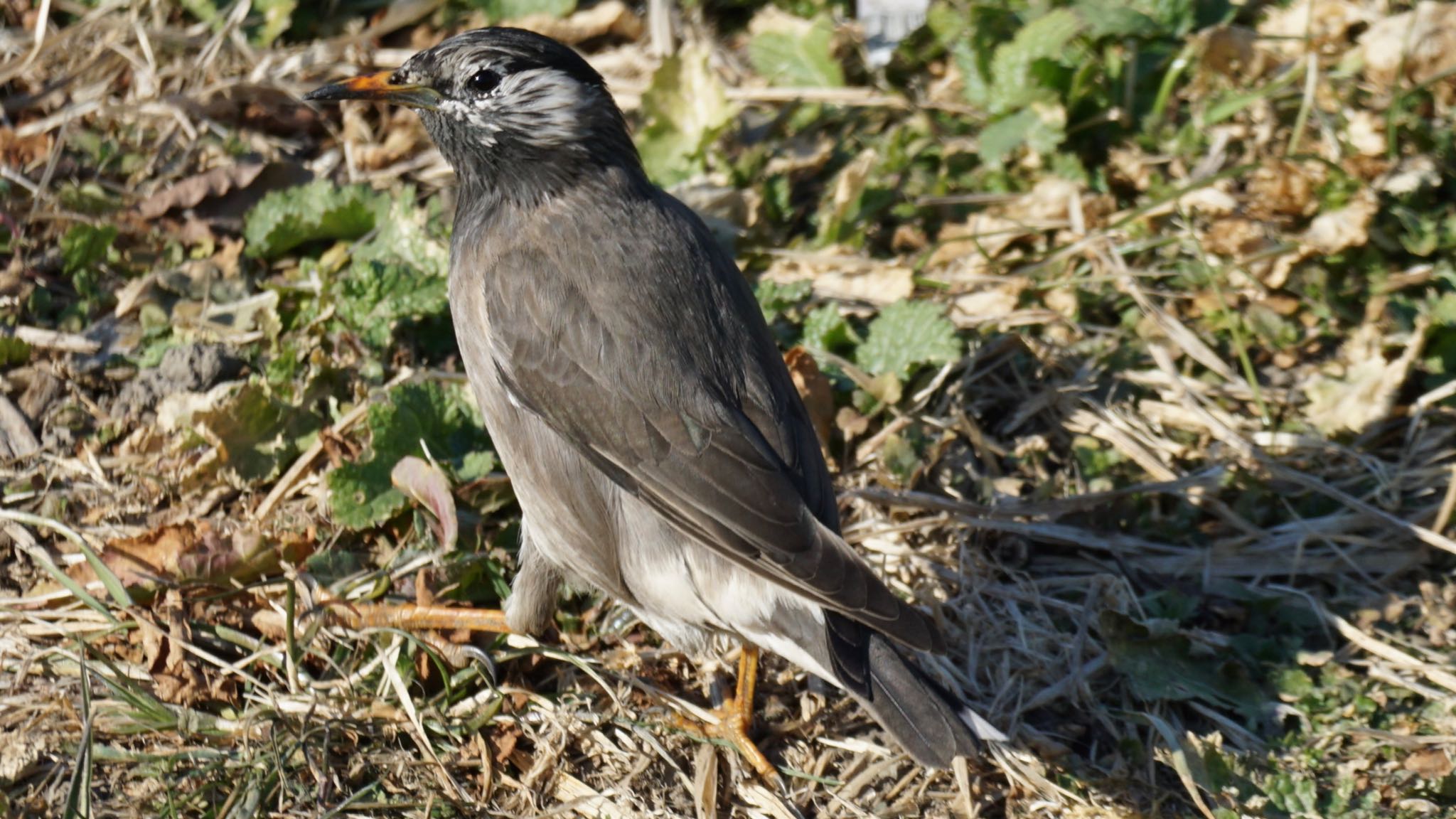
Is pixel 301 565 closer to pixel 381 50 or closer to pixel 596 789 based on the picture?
pixel 596 789

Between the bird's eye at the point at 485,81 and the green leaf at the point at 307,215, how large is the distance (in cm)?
122

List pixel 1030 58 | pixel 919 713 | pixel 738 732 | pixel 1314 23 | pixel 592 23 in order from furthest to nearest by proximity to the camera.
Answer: pixel 592 23, pixel 1314 23, pixel 1030 58, pixel 738 732, pixel 919 713

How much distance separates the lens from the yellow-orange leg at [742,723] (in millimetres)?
4395

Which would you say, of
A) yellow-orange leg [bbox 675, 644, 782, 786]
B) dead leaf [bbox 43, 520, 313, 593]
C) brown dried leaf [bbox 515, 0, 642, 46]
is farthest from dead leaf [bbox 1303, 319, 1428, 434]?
dead leaf [bbox 43, 520, 313, 593]

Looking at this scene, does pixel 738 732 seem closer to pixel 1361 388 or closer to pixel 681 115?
pixel 1361 388

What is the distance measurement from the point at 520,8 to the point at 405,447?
291 centimetres

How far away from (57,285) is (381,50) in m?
1.98

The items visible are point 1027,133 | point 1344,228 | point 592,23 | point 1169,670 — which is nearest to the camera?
point 1169,670

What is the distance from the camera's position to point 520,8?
698 centimetres

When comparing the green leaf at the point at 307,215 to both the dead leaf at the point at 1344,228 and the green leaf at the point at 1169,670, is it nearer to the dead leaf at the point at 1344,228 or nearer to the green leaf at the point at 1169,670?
the green leaf at the point at 1169,670

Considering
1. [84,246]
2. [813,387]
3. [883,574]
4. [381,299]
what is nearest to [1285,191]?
[813,387]

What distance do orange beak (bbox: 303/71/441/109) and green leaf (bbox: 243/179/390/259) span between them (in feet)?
3.33

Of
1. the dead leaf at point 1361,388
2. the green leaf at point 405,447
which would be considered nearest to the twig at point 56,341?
the green leaf at point 405,447

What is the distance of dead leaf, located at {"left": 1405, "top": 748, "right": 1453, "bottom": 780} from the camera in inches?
174
